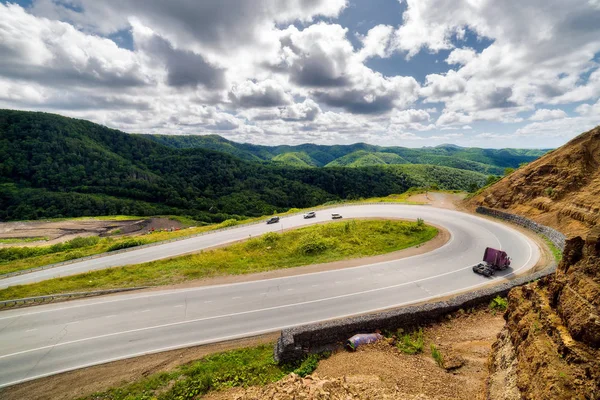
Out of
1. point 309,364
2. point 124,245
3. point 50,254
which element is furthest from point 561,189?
point 50,254

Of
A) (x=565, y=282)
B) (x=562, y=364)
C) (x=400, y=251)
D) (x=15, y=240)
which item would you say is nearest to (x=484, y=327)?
(x=565, y=282)

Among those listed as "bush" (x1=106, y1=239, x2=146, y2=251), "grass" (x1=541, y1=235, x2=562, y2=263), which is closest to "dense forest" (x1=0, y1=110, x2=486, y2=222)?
"bush" (x1=106, y1=239, x2=146, y2=251)

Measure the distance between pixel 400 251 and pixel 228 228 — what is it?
26.4 meters

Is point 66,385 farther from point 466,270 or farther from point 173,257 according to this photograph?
point 466,270

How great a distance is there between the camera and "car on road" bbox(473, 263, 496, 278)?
2126cm

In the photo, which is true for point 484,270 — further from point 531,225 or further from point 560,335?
point 560,335

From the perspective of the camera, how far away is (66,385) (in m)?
12.6

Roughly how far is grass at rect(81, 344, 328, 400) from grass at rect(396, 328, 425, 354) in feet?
11.8

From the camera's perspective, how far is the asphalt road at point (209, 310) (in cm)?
1497

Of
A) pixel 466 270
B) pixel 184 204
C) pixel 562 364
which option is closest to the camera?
pixel 562 364

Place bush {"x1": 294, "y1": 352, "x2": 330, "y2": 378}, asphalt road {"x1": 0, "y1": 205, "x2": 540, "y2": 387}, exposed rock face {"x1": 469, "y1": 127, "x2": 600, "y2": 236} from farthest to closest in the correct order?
exposed rock face {"x1": 469, "y1": 127, "x2": 600, "y2": 236}, asphalt road {"x1": 0, "y1": 205, "x2": 540, "y2": 387}, bush {"x1": 294, "y1": 352, "x2": 330, "y2": 378}

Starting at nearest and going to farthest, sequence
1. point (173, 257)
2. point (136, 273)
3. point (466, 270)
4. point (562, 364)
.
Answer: point (562, 364)
point (466, 270)
point (136, 273)
point (173, 257)

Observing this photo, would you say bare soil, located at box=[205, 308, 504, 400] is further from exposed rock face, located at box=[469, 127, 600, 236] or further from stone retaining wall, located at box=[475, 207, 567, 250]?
exposed rock face, located at box=[469, 127, 600, 236]

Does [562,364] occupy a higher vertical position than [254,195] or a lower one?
higher
